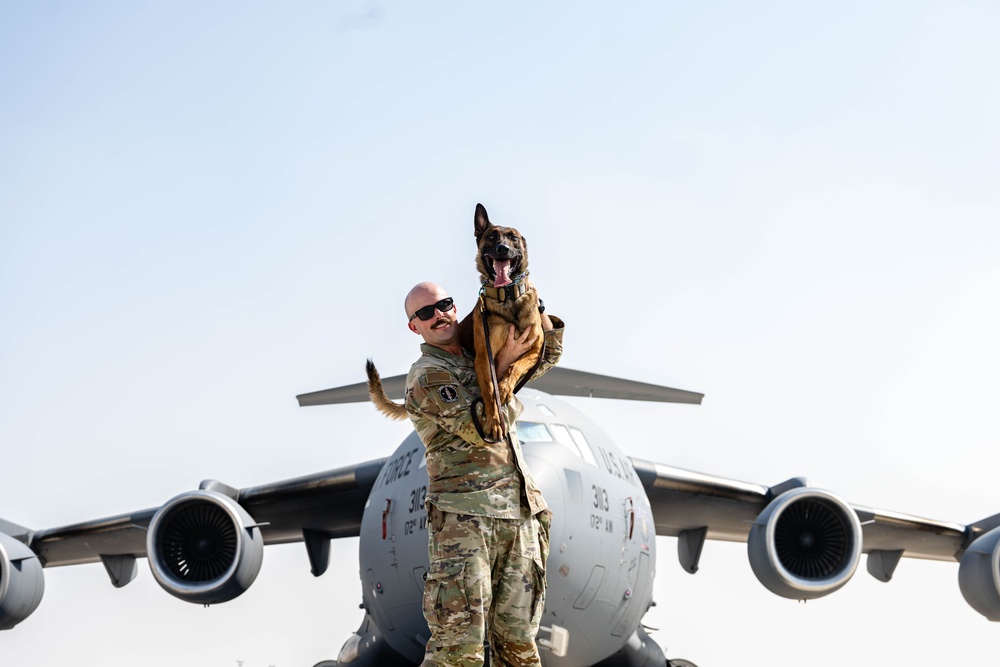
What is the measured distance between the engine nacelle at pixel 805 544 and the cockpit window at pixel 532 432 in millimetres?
3323

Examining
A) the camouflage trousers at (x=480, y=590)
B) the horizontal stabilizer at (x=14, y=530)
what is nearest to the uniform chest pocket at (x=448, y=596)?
the camouflage trousers at (x=480, y=590)

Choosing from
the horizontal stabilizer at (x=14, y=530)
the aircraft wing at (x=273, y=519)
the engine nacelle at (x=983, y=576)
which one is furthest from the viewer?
the horizontal stabilizer at (x=14, y=530)

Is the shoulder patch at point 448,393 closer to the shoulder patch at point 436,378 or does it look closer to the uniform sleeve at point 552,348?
the shoulder patch at point 436,378

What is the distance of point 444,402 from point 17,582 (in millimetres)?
8613

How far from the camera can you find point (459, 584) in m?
3.25

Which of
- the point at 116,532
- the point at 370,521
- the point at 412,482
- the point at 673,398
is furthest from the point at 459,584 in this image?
the point at 116,532

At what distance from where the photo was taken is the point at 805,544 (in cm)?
976

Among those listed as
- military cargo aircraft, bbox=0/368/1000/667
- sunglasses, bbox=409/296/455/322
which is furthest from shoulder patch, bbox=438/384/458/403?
military cargo aircraft, bbox=0/368/1000/667

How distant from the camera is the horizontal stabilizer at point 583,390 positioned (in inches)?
429

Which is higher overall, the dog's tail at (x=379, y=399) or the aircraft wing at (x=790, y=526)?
the dog's tail at (x=379, y=399)

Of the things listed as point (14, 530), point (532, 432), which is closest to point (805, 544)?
point (532, 432)

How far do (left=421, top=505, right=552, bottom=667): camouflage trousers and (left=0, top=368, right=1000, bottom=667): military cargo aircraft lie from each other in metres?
2.73

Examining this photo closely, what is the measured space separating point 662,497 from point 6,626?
271 inches

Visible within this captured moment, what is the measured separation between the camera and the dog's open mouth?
331cm
